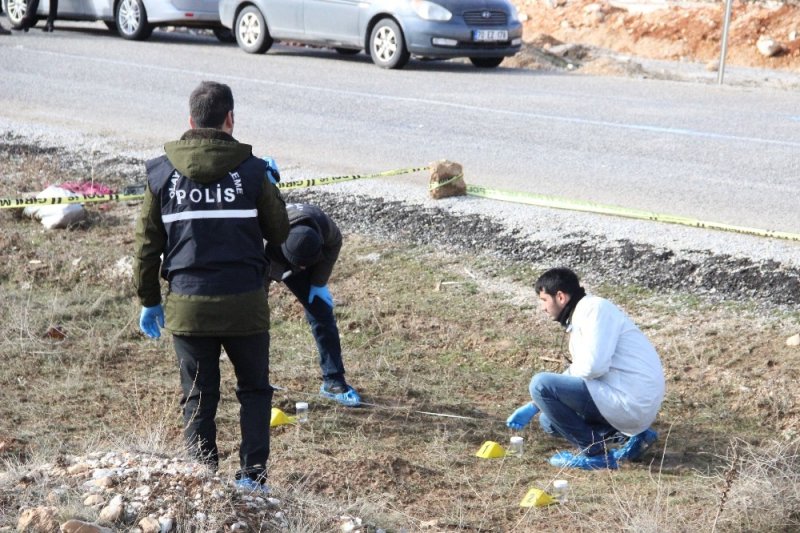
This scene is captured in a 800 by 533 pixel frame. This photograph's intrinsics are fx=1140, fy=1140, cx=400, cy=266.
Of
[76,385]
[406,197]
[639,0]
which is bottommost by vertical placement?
[76,385]

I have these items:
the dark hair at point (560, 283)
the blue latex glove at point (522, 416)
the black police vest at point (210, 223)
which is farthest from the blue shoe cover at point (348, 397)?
the black police vest at point (210, 223)

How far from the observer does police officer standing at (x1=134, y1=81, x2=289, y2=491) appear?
420 cm

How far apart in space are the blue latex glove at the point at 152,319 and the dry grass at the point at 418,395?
44 centimetres

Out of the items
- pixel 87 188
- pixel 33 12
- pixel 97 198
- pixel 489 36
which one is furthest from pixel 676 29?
pixel 97 198

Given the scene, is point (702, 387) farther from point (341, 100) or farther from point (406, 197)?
point (341, 100)

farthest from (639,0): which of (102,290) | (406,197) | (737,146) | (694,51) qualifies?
(102,290)

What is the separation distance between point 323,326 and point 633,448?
1.65 m

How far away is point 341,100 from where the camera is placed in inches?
527

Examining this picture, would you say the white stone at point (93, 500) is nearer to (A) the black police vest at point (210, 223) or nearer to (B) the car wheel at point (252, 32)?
(A) the black police vest at point (210, 223)

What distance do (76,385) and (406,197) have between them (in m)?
3.38

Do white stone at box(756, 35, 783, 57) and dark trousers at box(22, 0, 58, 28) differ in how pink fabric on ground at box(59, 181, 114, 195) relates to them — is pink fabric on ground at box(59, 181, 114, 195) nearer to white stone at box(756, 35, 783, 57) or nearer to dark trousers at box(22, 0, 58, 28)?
dark trousers at box(22, 0, 58, 28)

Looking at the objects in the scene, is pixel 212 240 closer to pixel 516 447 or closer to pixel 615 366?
pixel 516 447

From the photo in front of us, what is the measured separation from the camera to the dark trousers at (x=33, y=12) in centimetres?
1964

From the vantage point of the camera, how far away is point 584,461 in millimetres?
5199
